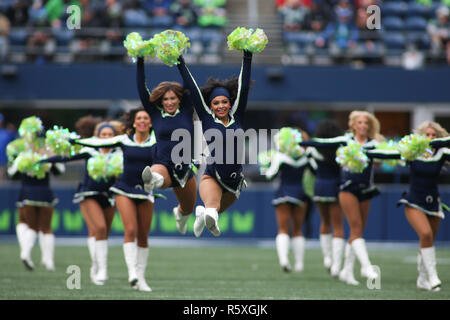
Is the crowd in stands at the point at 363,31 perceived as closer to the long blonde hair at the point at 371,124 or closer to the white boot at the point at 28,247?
the long blonde hair at the point at 371,124

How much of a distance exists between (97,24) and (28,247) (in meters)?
7.61

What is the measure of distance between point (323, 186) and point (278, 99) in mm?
6856

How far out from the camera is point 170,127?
6895 mm

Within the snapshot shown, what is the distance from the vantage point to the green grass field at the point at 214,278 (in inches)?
309

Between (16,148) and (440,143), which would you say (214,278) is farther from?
(440,143)

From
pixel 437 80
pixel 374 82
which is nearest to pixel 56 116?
pixel 374 82

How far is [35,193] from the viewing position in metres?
10.4

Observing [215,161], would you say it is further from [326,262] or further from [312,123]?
[312,123]

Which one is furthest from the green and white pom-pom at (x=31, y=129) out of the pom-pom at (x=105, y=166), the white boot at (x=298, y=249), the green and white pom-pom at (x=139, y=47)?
the green and white pom-pom at (x=139, y=47)

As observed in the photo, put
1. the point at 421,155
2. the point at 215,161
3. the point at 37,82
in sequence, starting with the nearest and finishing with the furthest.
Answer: the point at 215,161, the point at 421,155, the point at 37,82

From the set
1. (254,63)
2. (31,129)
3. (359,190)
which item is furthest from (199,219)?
(254,63)

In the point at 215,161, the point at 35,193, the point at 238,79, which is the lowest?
the point at 35,193

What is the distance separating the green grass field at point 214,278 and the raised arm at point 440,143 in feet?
4.68

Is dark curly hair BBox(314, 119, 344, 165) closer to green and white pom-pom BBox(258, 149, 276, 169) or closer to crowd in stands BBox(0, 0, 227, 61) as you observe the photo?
green and white pom-pom BBox(258, 149, 276, 169)
